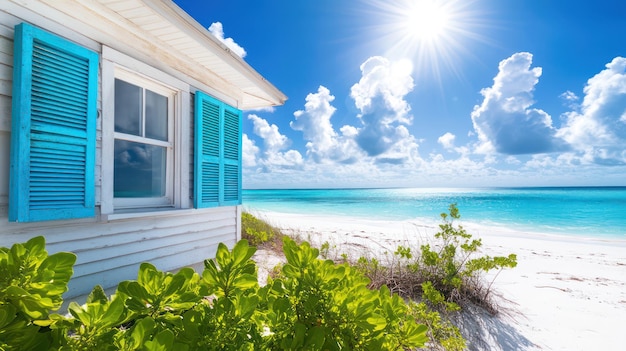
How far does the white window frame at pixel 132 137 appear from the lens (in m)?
2.62

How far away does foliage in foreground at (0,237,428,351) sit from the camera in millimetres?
626

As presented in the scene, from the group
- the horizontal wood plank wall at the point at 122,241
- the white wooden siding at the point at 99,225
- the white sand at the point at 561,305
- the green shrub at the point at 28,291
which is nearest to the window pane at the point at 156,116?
the white wooden siding at the point at 99,225

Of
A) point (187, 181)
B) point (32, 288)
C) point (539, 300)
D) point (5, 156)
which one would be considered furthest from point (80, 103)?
point (539, 300)

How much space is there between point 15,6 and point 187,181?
6.56ft

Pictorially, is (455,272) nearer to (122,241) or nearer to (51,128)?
(122,241)

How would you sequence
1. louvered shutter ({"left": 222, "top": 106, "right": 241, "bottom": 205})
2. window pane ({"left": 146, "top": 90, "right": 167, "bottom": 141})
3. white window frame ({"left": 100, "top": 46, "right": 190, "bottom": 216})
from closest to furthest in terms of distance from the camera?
white window frame ({"left": 100, "top": 46, "right": 190, "bottom": 216}) → window pane ({"left": 146, "top": 90, "right": 167, "bottom": 141}) → louvered shutter ({"left": 222, "top": 106, "right": 241, "bottom": 205})

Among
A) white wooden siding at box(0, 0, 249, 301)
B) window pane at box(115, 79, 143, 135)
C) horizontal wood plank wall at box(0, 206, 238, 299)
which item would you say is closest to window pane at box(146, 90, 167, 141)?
window pane at box(115, 79, 143, 135)

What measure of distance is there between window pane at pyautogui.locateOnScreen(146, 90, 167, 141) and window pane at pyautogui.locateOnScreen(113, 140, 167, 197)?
150 mm

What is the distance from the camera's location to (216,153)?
391cm

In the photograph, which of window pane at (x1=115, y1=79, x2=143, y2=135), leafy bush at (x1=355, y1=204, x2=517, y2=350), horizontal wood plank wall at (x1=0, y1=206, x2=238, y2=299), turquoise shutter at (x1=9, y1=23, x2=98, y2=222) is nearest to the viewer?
turquoise shutter at (x1=9, y1=23, x2=98, y2=222)

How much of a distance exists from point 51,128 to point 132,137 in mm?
812

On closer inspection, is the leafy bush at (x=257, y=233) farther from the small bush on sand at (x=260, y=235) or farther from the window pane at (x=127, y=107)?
the window pane at (x=127, y=107)

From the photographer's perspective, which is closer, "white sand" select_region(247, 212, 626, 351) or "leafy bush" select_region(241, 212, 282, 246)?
"white sand" select_region(247, 212, 626, 351)

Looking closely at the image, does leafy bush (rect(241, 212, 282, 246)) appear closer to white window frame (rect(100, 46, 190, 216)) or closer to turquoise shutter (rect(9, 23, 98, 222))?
white window frame (rect(100, 46, 190, 216))
